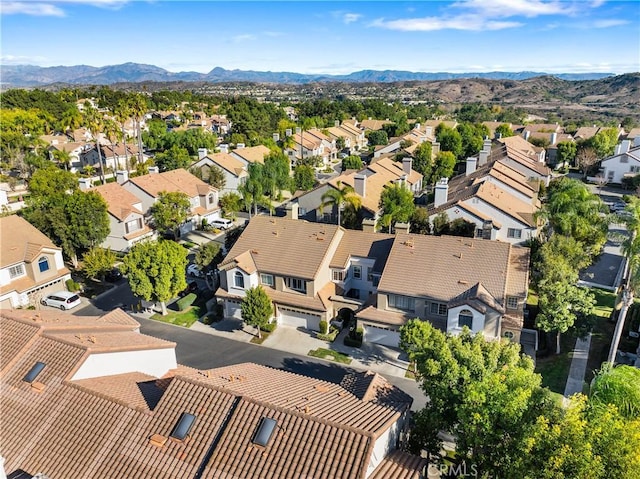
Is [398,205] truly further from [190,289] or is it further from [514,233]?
[190,289]

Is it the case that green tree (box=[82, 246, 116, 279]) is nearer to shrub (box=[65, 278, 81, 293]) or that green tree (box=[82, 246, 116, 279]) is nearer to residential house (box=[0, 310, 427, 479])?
shrub (box=[65, 278, 81, 293])

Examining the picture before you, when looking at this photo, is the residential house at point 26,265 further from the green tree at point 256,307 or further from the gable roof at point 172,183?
the green tree at point 256,307

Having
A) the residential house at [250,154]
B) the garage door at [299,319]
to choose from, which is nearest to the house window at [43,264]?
the garage door at [299,319]

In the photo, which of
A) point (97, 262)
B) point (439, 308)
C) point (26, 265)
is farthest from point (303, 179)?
point (439, 308)

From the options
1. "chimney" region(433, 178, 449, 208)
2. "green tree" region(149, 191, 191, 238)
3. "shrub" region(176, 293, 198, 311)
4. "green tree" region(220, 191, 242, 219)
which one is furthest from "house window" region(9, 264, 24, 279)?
"chimney" region(433, 178, 449, 208)

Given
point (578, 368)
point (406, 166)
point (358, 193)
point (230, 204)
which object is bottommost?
point (578, 368)

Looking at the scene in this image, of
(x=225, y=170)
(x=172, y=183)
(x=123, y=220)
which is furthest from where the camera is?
(x=225, y=170)
